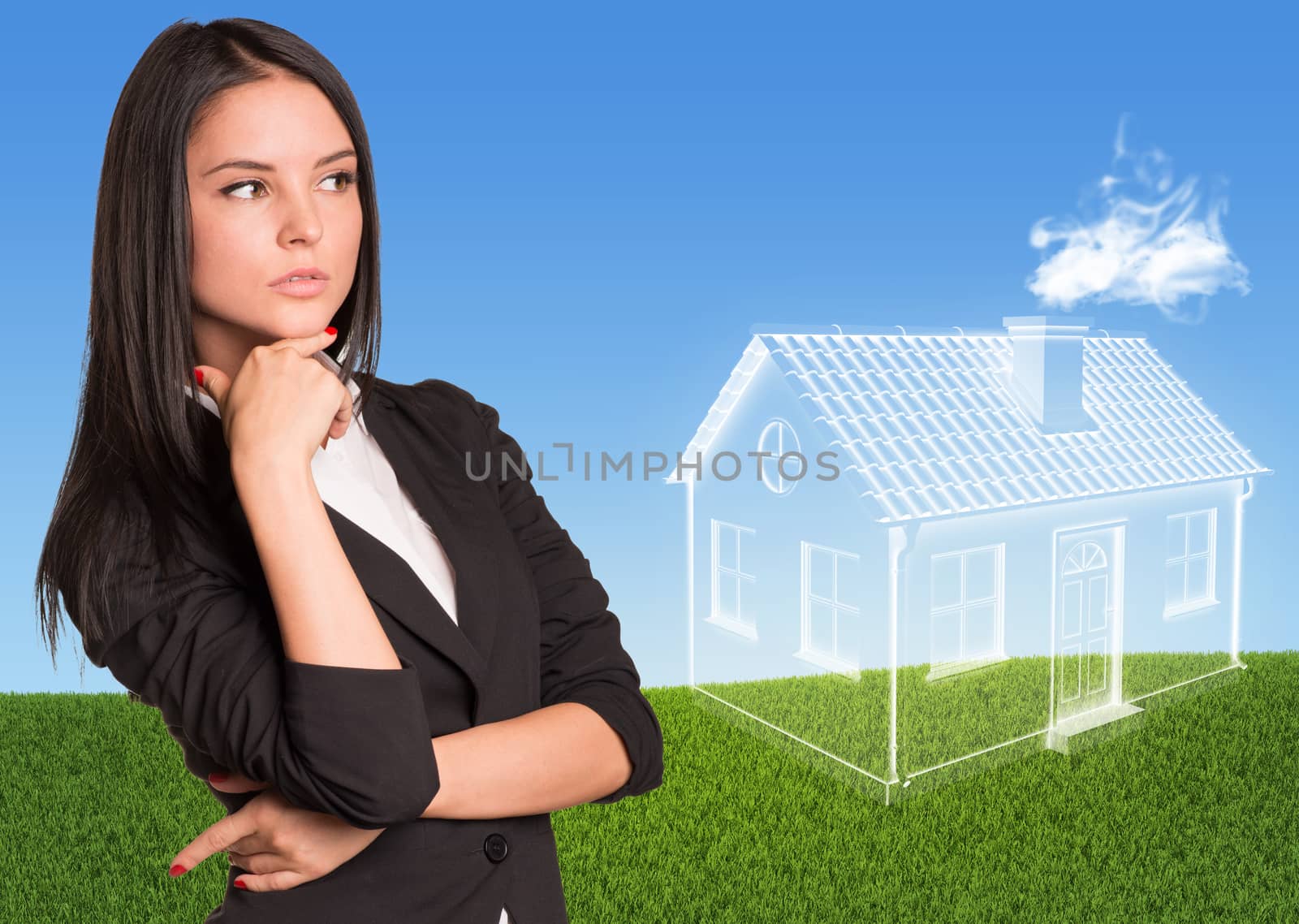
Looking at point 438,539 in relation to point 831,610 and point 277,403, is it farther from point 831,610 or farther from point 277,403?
point 831,610

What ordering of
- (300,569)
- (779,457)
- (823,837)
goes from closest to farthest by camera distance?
(300,569) → (823,837) → (779,457)

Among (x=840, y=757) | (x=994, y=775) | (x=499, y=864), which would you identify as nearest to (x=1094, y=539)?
(x=994, y=775)

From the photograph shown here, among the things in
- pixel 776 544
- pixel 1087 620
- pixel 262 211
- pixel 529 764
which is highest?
pixel 262 211

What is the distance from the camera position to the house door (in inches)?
282

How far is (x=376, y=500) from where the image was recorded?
6.42 feet

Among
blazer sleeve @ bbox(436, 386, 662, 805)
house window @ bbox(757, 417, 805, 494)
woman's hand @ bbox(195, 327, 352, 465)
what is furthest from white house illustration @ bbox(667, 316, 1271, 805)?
woman's hand @ bbox(195, 327, 352, 465)

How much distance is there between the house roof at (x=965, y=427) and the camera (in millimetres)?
6250

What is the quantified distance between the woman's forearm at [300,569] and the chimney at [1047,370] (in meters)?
6.62

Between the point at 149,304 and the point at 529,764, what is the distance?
98 cm

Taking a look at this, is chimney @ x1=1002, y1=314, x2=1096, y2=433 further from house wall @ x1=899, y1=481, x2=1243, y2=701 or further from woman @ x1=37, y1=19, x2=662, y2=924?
woman @ x1=37, y1=19, x2=662, y2=924

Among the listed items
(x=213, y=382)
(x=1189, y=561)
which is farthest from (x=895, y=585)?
(x=213, y=382)

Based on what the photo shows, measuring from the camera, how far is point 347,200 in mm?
1886

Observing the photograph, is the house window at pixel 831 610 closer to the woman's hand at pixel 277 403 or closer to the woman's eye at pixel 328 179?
the woman's eye at pixel 328 179

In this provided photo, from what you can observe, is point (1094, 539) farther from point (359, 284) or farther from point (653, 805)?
point (359, 284)
